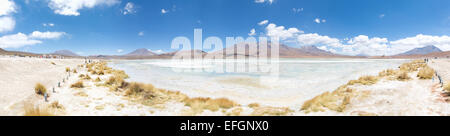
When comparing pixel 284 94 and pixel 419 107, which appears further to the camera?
pixel 284 94

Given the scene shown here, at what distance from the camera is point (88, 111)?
5402 millimetres

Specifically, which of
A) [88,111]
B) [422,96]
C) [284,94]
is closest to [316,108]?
[284,94]

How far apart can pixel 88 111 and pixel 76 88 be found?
4080 mm
